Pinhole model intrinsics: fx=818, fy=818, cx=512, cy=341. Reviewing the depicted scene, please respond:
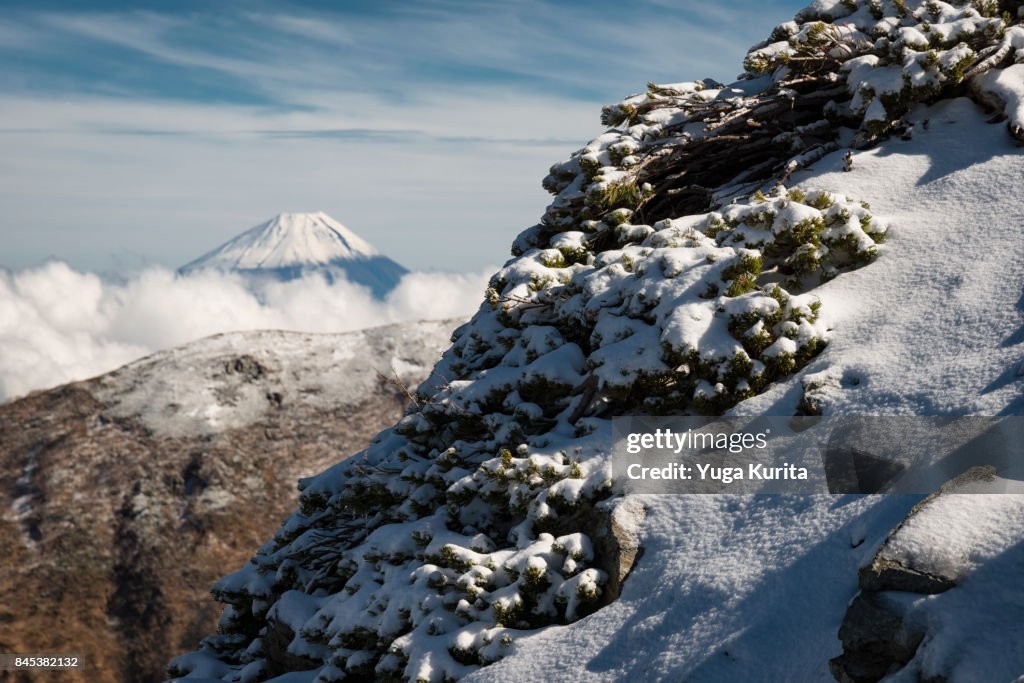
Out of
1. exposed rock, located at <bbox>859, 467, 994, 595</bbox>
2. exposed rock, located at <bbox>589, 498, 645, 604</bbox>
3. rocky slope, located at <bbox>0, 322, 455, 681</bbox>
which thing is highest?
exposed rock, located at <bbox>859, 467, 994, 595</bbox>

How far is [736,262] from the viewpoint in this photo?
832cm

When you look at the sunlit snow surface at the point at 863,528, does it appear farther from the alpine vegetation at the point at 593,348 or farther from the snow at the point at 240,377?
the snow at the point at 240,377

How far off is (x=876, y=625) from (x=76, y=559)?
30291 millimetres

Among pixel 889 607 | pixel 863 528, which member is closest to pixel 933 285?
pixel 863 528

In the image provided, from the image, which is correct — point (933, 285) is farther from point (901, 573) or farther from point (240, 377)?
point (240, 377)

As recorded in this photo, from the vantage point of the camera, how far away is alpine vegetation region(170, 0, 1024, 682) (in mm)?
7871

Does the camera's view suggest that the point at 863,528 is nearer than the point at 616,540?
Yes

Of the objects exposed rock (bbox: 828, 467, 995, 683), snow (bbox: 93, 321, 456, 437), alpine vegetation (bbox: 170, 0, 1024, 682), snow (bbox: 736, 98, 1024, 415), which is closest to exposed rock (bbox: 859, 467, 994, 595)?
exposed rock (bbox: 828, 467, 995, 683)

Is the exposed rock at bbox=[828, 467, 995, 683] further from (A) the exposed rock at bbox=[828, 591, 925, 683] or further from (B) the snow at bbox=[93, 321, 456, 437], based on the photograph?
(B) the snow at bbox=[93, 321, 456, 437]
